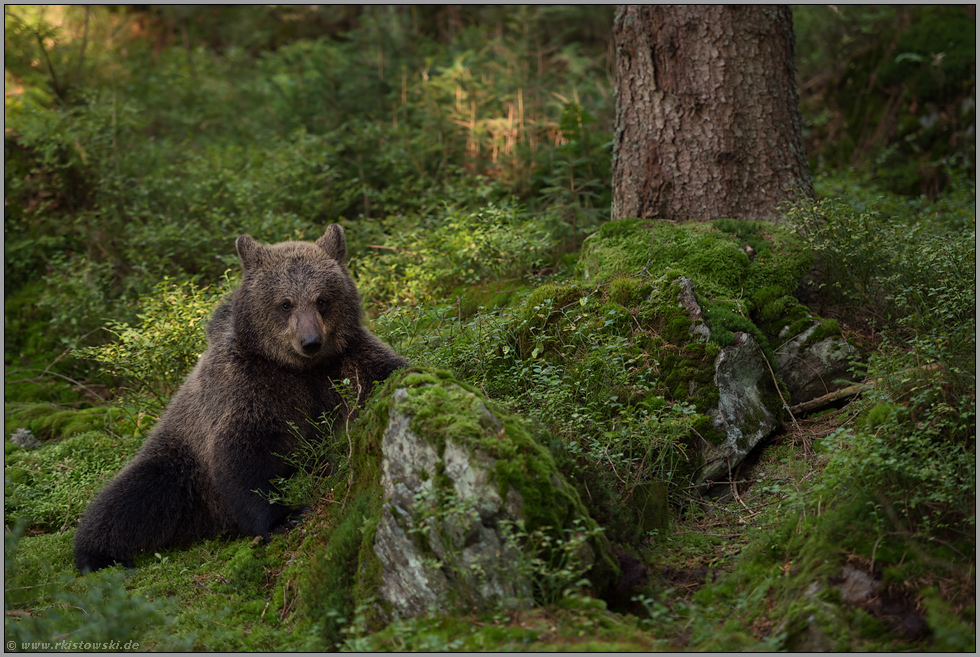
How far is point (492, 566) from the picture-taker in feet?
13.0

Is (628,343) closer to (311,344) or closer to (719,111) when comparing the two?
(311,344)

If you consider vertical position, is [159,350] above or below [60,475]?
above

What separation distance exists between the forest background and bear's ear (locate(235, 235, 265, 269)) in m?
1.46

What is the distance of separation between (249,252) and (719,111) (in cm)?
468

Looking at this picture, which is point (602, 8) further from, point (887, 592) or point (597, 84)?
point (887, 592)

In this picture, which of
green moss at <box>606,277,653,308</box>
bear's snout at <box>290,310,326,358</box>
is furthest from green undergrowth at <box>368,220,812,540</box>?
bear's snout at <box>290,310,326,358</box>

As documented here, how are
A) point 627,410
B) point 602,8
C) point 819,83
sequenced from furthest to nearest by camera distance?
point 602,8
point 819,83
point 627,410

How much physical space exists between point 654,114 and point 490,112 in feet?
13.8

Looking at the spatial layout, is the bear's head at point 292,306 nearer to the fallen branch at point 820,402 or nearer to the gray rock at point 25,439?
the fallen branch at point 820,402

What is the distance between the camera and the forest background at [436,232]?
4219mm

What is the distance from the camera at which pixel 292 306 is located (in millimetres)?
5879

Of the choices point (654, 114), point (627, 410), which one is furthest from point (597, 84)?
point (627, 410)

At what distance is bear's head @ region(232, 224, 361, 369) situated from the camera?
581 centimetres

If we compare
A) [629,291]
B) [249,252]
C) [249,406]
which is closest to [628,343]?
[629,291]
